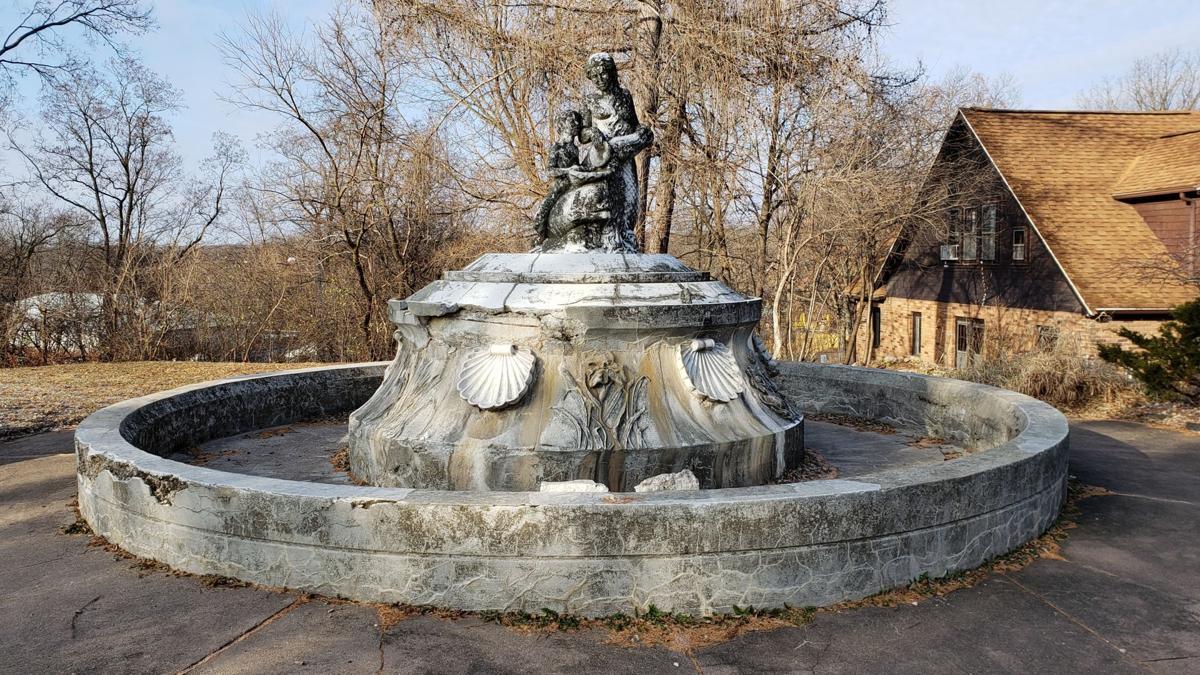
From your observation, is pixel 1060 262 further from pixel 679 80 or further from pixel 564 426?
pixel 564 426

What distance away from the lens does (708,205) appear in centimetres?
1664

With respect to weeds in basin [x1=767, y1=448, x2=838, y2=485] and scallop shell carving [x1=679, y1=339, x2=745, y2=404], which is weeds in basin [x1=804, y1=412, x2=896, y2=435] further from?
scallop shell carving [x1=679, y1=339, x2=745, y2=404]

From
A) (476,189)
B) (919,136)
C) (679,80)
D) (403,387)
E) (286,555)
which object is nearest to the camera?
(286,555)

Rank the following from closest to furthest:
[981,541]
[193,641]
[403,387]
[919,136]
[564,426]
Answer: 1. [193,641]
2. [981,541]
3. [564,426]
4. [403,387]
5. [919,136]

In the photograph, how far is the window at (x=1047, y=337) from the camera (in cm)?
1508

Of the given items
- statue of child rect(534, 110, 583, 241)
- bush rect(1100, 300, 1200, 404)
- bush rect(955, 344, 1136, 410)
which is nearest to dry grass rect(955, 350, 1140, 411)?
bush rect(955, 344, 1136, 410)

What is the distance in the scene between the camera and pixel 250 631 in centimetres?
385

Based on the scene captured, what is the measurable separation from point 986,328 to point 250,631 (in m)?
18.5

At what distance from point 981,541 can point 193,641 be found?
412cm

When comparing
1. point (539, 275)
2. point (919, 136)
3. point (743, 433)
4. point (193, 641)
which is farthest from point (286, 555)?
point (919, 136)

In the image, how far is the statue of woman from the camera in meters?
6.66

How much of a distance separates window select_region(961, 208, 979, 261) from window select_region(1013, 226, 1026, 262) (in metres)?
1.18

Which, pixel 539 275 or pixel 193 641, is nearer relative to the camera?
pixel 193 641

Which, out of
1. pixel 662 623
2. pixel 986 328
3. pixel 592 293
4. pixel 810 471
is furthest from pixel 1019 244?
pixel 662 623
